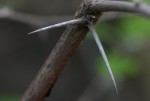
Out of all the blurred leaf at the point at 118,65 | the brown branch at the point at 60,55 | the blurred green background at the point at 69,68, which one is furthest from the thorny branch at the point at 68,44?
the blurred green background at the point at 69,68

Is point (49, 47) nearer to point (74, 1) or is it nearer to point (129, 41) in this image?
point (74, 1)

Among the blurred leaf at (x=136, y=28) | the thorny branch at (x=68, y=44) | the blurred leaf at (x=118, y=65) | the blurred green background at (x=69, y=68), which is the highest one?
the blurred green background at (x=69, y=68)

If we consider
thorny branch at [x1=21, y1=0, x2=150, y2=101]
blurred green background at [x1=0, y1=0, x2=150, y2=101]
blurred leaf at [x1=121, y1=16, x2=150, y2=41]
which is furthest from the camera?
blurred green background at [x1=0, y1=0, x2=150, y2=101]

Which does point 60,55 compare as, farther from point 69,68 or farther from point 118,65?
point 69,68

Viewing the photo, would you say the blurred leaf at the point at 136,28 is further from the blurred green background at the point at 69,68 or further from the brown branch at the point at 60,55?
the brown branch at the point at 60,55

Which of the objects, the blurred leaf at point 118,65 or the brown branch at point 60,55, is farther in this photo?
the blurred leaf at point 118,65

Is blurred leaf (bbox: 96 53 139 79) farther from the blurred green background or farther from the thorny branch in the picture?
the thorny branch

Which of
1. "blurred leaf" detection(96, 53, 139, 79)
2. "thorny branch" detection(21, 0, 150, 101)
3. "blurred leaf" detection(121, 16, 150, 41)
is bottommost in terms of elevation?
"thorny branch" detection(21, 0, 150, 101)

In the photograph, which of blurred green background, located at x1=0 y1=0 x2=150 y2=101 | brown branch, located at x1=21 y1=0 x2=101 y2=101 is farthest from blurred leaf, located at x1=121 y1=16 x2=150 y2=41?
brown branch, located at x1=21 y1=0 x2=101 y2=101

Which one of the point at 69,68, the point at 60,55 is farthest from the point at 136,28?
the point at 60,55
